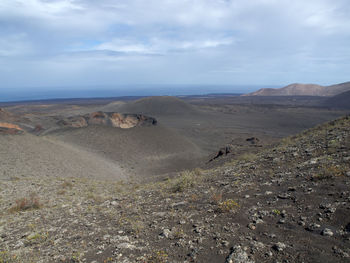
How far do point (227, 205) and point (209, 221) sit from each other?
0.67m

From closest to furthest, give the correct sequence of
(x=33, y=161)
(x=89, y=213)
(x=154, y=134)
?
(x=89, y=213)
(x=33, y=161)
(x=154, y=134)

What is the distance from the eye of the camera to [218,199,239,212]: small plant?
478cm

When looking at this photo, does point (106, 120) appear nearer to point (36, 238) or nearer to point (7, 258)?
point (36, 238)

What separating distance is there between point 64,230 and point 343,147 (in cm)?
818

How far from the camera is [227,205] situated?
16.3 ft

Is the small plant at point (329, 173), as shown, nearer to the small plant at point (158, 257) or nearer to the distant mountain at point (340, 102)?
the small plant at point (158, 257)

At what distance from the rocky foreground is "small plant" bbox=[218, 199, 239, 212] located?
21 mm

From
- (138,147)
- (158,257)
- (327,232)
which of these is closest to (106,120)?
(138,147)

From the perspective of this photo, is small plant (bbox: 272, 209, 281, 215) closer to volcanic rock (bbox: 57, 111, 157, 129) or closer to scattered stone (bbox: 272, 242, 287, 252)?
scattered stone (bbox: 272, 242, 287, 252)

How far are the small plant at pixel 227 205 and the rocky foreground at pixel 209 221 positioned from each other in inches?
0.8

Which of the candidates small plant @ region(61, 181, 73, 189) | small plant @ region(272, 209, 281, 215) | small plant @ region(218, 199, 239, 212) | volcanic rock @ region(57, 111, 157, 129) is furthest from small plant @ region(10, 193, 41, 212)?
volcanic rock @ region(57, 111, 157, 129)

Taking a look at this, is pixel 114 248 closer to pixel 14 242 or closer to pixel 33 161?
pixel 14 242

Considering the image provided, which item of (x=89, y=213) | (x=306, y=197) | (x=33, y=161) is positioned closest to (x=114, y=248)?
(x=89, y=213)

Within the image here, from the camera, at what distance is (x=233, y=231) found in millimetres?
3982
